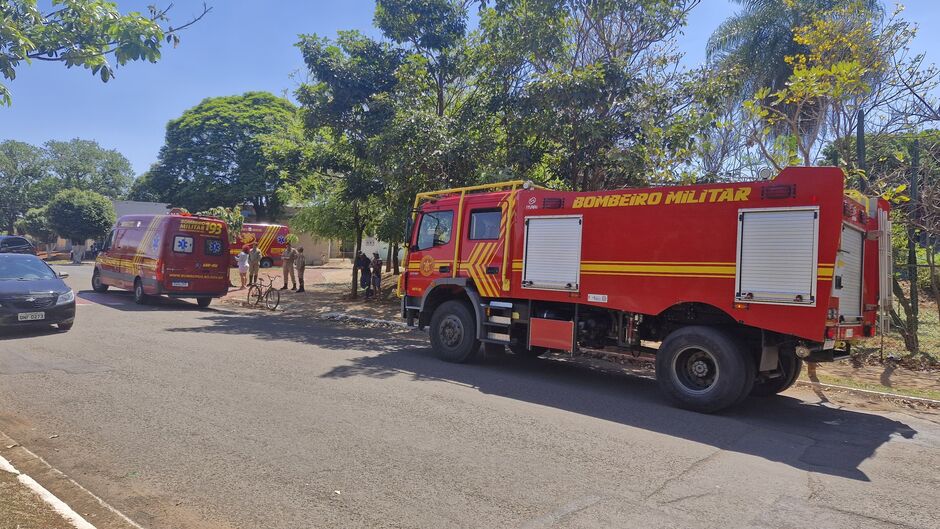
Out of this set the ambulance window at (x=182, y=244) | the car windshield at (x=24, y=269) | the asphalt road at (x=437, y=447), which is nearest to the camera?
the asphalt road at (x=437, y=447)

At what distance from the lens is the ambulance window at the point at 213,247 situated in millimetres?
17203

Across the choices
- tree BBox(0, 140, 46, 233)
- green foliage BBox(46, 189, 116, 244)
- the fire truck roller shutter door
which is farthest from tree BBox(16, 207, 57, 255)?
the fire truck roller shutter door

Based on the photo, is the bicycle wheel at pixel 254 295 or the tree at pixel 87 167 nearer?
the bicycle wheel at pixel 254 295

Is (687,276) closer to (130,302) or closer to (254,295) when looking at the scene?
(254,295)

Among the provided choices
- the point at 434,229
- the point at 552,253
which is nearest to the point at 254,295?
the point at 434,229

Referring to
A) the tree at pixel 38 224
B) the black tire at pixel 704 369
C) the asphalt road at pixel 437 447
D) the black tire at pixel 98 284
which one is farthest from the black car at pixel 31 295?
the tree at pixel 38 224

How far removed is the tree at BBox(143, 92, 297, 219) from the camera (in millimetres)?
43469

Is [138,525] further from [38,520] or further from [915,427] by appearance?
[915,427]

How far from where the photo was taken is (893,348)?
458 inches

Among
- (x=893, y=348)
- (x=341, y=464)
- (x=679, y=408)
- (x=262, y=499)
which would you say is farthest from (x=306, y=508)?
(x=893, y=348)

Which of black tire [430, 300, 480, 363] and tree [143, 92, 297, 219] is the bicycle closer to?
black tire [430, 300, 480, 363]

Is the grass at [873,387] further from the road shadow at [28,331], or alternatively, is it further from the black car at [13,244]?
the black car at [13,244]

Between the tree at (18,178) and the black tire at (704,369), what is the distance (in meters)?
78.4

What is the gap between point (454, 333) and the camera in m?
10.2
